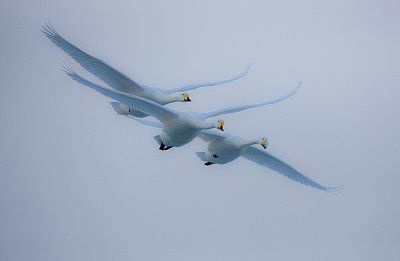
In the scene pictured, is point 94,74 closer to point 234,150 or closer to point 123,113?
point 123,113

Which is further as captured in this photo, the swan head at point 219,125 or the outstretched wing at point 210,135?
the outstretched wing at point 210,135

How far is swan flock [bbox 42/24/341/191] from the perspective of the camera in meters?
19.2

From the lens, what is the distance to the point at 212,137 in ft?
67.5

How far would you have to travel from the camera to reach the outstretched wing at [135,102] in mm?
18047

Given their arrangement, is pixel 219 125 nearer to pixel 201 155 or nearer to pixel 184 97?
pixel 184 97

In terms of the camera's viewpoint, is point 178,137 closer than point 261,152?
Yes

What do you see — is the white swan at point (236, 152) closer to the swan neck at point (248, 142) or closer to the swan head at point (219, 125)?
the swan neck at point (248, 142)

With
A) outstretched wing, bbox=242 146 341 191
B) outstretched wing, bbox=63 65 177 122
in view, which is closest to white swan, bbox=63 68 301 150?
outstretched wing, bbox=63 65 177 122

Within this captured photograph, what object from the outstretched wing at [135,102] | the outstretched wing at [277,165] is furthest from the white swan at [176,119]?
the outstretched wing at [277,165]

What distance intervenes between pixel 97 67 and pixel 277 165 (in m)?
4.54

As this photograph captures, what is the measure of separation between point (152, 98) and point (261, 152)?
9.08 ft

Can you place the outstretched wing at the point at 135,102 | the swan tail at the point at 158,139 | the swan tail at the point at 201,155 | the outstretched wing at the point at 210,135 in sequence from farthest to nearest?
the swan tail at the point at 201,155
the outstretched wing at the point at 210,135
the swan tail at the point at 158,139
the outstretched wing at the point at 135,102

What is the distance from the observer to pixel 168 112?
63.0 feet

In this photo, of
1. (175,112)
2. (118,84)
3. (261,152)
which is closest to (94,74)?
(118,84)
